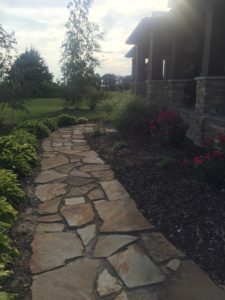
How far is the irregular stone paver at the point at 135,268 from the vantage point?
2.70 metres

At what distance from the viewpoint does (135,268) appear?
2859 millimetres

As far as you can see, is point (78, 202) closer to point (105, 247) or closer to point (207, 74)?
point (105, 247)

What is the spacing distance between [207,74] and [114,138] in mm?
2633

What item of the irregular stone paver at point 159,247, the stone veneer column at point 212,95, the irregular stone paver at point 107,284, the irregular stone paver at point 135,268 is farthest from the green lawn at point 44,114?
the irregular stone paver at point 107,284

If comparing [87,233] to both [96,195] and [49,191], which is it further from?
[49,191]

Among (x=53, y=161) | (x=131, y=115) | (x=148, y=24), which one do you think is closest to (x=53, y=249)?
(x=53, y=161)

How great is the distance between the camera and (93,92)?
20.1 meters

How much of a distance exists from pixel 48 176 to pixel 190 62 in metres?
5.89

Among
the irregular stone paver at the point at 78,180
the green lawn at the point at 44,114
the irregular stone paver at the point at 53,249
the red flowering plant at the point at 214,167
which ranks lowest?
the green lawn at the point at 44,114

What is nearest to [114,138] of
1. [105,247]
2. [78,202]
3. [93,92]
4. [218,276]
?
[78,202]

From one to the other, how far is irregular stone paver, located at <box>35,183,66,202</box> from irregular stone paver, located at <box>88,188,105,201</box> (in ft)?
1.34

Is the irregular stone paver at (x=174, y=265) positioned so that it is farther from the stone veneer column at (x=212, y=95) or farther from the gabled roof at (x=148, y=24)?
the gabled roof at (x=148, y=24)

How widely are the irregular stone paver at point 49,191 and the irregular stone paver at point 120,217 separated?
70 centimetres

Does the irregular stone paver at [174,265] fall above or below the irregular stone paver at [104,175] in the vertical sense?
above
